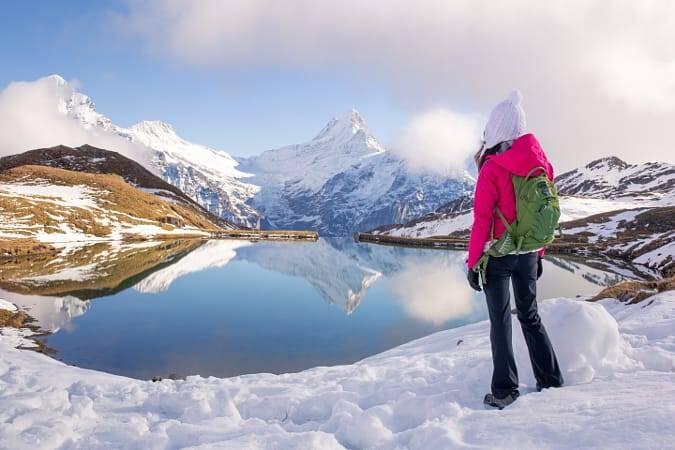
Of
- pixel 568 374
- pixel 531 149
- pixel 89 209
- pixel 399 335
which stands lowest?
pixel 399 335

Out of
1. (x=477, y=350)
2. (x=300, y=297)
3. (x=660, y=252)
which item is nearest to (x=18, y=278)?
(x=300, y=297)

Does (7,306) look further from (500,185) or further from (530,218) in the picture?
(530,218)

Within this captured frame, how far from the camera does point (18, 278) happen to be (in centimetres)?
3250

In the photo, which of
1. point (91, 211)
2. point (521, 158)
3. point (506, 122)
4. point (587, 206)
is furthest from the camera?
point (587, 206)

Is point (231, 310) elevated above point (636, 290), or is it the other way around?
point (636, 290)

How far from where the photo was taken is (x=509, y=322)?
5.62m

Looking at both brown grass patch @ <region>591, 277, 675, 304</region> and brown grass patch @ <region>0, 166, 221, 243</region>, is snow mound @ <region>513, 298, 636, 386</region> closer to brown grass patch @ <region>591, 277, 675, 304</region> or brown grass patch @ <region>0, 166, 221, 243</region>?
brown grass patch @ <region>591, 277, 675, 304</region>

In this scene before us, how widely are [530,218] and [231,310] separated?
70.4 feet

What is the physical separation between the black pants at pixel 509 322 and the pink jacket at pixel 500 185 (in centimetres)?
36

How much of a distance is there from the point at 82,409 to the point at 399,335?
14.9 m

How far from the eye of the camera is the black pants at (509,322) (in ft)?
18.0

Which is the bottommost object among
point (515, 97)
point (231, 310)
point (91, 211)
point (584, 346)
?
point (231, 310)

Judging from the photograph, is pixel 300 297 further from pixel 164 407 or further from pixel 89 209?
pixel 89 209

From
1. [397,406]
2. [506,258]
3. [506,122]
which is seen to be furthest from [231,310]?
[506,122]
